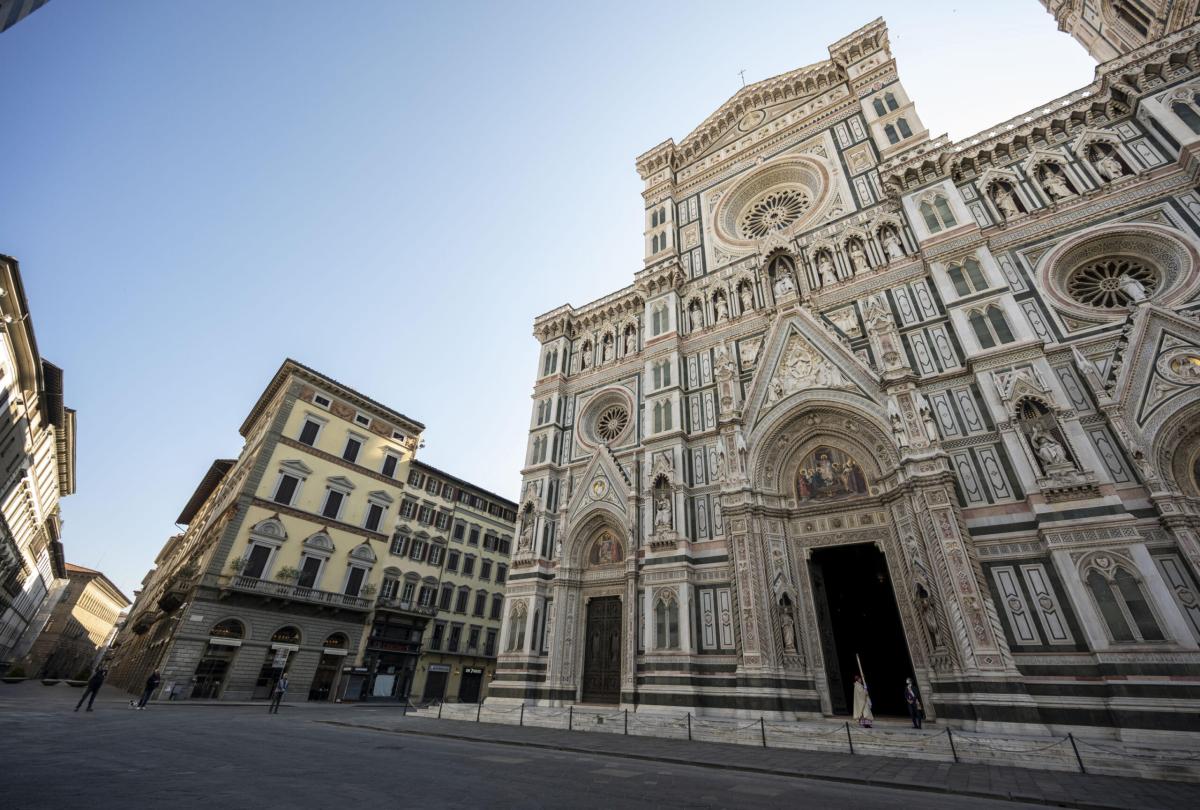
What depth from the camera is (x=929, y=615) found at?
12336 mm

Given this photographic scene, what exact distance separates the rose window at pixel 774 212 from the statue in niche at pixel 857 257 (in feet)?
11.7

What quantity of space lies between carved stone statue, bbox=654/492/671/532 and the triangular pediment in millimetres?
4018

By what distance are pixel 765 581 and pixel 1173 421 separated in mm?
10007

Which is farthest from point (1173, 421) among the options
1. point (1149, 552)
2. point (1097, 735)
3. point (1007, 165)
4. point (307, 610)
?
point (307, 610)

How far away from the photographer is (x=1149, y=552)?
414 inches

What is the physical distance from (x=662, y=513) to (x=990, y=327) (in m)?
11.4

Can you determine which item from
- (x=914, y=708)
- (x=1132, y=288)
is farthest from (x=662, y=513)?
(x=1132, y=288)

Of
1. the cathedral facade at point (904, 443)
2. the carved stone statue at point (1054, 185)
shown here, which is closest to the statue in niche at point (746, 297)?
the cathedral facade at point (904, 443)

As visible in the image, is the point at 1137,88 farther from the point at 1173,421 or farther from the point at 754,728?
the point at 754,728

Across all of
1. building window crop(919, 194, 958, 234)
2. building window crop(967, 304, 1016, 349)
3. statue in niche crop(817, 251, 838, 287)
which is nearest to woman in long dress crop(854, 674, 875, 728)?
building window crop(967, 304, 1016, 349)

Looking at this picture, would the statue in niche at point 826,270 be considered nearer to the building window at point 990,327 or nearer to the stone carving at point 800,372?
the stone carving at point 800,372

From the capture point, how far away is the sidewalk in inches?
259

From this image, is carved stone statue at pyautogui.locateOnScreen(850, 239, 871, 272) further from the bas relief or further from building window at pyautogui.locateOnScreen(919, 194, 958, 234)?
the bas relief

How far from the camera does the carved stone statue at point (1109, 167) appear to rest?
15.1 m
